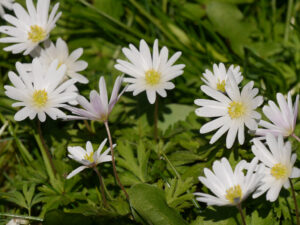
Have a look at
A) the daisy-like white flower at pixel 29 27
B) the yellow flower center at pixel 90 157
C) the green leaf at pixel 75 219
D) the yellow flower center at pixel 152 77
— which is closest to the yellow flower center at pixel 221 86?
the yellow flower center at pixel 152 77

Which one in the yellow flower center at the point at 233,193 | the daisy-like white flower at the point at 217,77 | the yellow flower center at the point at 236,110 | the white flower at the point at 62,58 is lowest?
the yellow flower center at the point at 233,193

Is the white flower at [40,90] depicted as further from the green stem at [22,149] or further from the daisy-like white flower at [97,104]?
the green stem at [22,149]

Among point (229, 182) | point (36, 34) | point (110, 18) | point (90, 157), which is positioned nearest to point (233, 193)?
point (229, 182)

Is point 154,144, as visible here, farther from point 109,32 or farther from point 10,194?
point 109,32

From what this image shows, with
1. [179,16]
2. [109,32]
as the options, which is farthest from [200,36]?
[109,32]

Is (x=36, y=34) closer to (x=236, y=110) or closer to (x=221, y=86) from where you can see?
(x=221, y=86)

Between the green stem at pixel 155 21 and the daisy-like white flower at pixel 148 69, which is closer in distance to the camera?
the daisy-like white flower at pixel 148 69
